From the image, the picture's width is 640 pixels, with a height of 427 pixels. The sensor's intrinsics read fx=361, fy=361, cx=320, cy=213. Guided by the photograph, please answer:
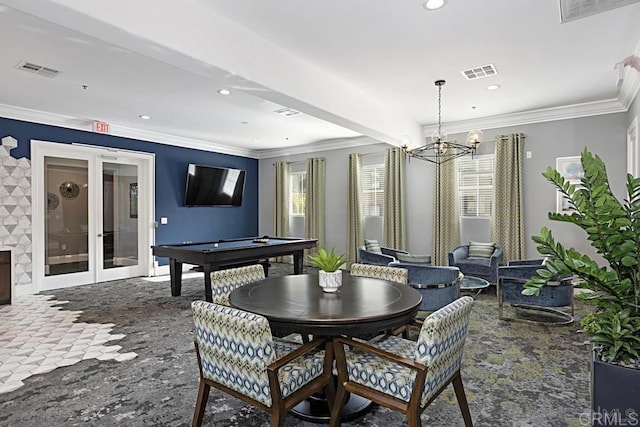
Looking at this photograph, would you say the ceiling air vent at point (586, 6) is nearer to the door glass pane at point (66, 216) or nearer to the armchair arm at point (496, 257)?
the armchair arm at point (496, 257)

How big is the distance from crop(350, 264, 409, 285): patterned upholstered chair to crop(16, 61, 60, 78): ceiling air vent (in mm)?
4068

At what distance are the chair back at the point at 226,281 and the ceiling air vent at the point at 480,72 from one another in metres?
3.38

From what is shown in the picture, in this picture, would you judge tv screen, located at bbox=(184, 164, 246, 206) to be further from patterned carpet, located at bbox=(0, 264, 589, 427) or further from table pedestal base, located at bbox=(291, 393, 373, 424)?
table pedestal base, located at bbox=(291, 393, 373, 424)

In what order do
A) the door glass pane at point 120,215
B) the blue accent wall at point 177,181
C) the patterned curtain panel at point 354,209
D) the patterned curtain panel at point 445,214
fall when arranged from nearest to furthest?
the blue accent wall at point 177,181 → the patterned curtain panel at point 445,214 → the door glass pane at point 120,215 → the patterned curtain panel at point 354,209

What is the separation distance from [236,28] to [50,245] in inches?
210

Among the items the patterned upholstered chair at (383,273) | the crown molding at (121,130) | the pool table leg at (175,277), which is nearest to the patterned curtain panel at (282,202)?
the crown molding at (121,130)

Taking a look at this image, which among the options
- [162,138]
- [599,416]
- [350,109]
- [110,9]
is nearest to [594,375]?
[599,416]

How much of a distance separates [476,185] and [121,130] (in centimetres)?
676

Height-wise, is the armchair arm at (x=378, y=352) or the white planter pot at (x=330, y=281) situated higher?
the white planter pot at (x=330, y=281)

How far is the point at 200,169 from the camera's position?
8086mm

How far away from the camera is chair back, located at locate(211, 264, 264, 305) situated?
2.99 m

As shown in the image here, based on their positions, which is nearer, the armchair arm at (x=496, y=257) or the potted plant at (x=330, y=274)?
the potted plant at (x=330, y=274)

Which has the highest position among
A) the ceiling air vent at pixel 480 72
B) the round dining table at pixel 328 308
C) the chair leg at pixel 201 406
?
the ceiling air vent at pixel 480 72

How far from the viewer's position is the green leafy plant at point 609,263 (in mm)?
1601
